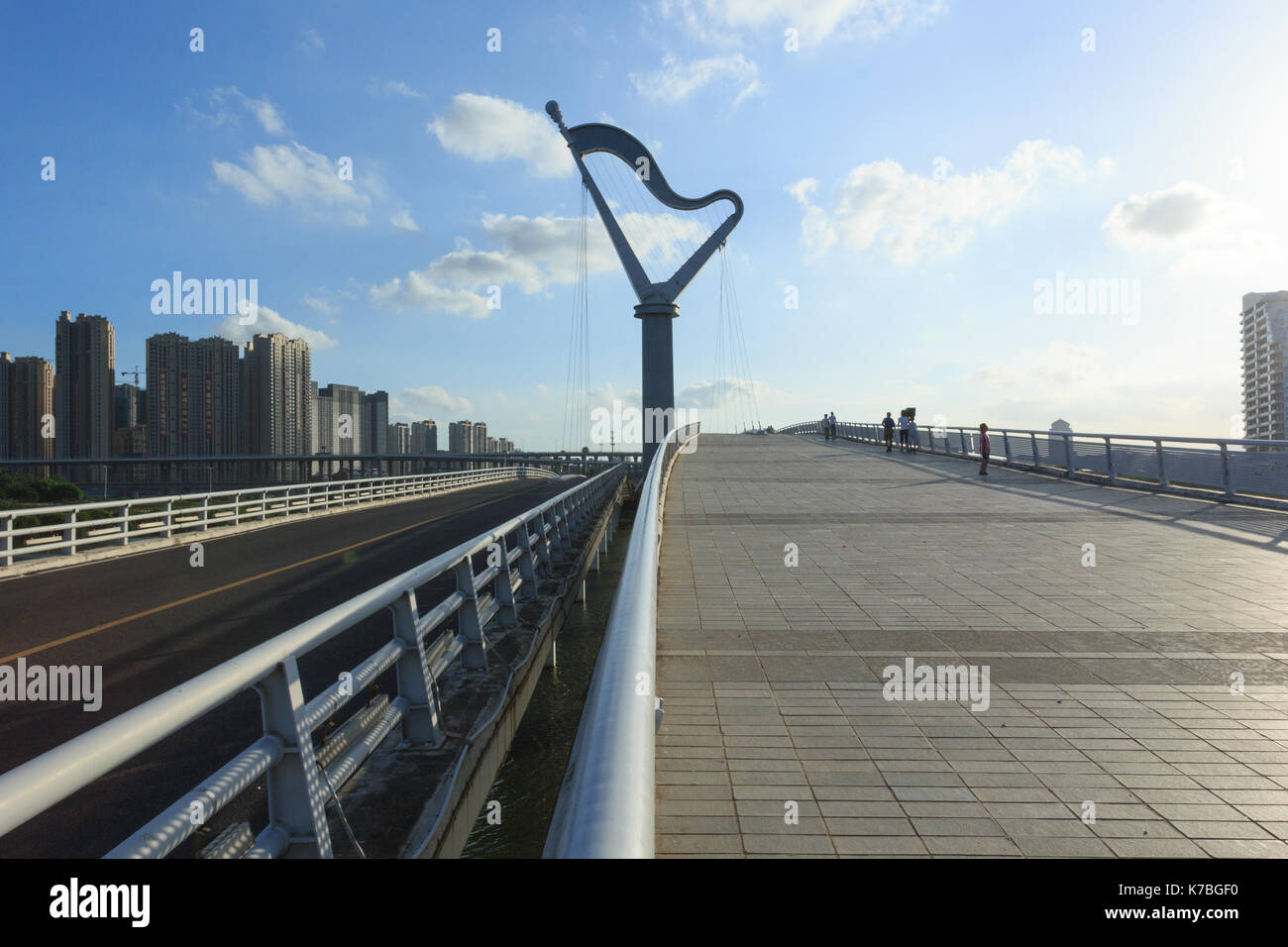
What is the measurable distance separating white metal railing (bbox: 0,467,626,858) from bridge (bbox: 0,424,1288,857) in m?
0.01

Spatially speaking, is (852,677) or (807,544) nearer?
(852,677)

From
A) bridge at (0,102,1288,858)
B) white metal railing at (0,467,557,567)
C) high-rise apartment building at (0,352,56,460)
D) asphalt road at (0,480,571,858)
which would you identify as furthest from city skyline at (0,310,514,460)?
bridge at (0,102,1288,858)

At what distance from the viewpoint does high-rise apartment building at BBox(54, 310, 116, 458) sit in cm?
11812

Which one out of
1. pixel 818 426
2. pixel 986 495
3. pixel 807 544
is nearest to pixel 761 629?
pixel 807 544

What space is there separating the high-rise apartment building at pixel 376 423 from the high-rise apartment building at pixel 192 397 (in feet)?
145

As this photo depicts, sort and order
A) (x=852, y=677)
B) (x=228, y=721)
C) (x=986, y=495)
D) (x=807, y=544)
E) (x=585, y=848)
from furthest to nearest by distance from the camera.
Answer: (x=986, y=495)
(x=807, y=544)
(x=228, y=721)
(x=852, y=677)
(x=585, y=848)

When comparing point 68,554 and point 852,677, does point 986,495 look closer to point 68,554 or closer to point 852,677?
point 852,677

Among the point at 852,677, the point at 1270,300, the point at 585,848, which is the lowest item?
the point at 852,677

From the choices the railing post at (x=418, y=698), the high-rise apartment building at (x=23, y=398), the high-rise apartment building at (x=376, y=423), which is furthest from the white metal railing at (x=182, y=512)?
the high-rise apartment building at (x=376, y=423)

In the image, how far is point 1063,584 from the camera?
902cm

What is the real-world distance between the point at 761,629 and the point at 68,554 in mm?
15989

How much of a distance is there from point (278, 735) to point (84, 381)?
478 feet

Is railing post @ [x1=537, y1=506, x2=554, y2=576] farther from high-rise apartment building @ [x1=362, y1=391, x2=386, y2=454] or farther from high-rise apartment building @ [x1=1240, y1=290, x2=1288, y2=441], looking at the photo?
high-rise apartment building @ [x1=362, y1=391, x2=386, y2=454]
